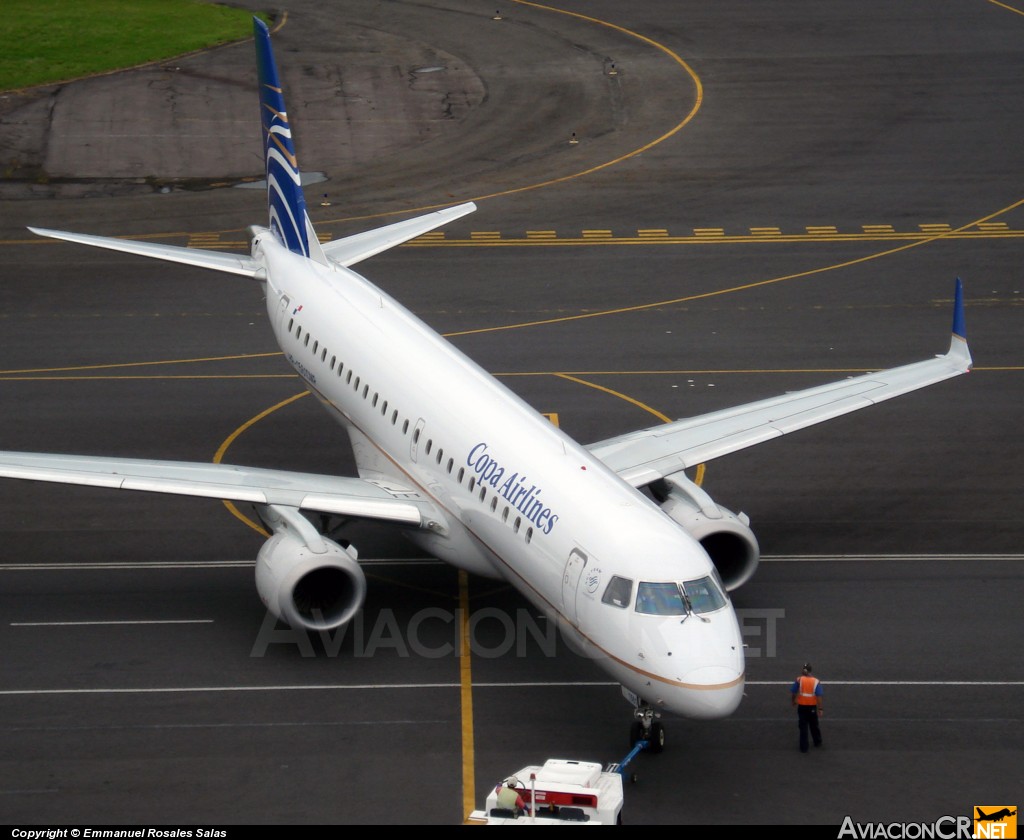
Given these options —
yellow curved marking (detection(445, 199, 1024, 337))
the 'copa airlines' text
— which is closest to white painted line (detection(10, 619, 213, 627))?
A: the 'copa airlines' text

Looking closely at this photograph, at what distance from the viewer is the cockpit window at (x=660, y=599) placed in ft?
96.1

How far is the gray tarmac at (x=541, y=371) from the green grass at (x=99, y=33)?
8.86ft

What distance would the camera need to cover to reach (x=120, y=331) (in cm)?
5462

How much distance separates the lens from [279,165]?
46.1 metres

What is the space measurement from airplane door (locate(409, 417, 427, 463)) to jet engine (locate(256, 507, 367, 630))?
2.83 meters

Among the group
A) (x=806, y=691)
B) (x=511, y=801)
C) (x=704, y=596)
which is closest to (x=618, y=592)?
(x=704, y=596)

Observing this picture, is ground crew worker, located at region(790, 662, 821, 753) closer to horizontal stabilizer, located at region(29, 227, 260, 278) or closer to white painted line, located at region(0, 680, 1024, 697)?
white painted line, located at region(0, 680, 1024, 697)

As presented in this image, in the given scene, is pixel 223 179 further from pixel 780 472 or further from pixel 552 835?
pixel 552 835

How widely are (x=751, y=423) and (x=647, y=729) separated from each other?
1092 centimetres

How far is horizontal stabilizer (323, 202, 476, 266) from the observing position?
46.0m

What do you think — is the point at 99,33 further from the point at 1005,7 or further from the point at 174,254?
the point at 1005,7

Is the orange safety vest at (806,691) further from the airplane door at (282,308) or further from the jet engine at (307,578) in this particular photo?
the airplane door at (282,308)

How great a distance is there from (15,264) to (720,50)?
41927 millimetres

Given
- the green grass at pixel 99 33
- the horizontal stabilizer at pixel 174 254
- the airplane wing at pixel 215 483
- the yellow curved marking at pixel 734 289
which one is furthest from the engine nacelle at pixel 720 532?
the green grass at pixel 99 33
